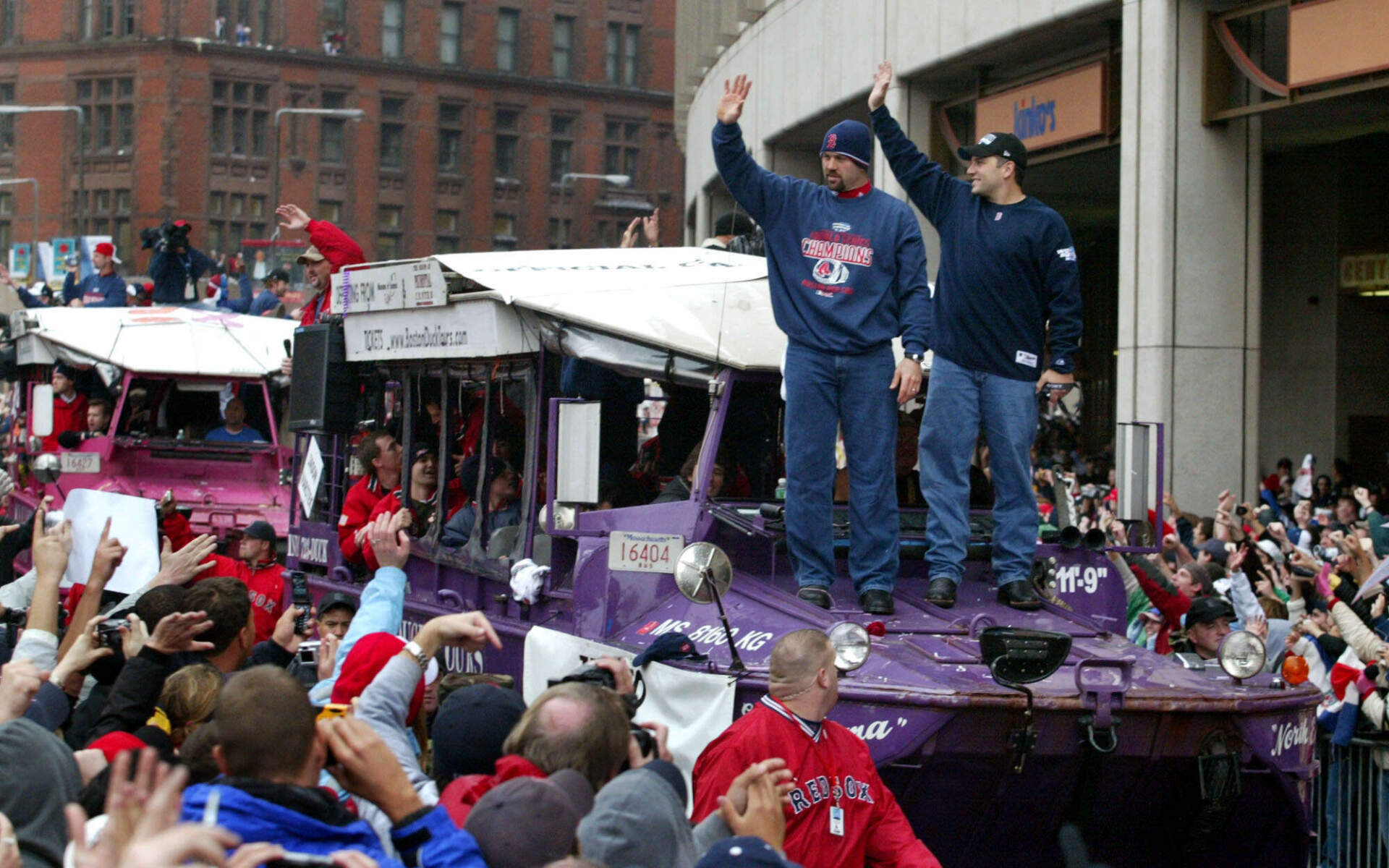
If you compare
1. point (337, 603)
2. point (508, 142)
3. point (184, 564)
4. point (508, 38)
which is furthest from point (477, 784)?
point (508, 38)

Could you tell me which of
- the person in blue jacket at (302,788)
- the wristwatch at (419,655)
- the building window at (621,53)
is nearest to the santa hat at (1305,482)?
the wristwatch at (419,655)

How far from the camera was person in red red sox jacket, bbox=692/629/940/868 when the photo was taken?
5.62 metres

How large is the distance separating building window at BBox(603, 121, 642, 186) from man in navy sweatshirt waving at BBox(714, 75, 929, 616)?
64221 mm

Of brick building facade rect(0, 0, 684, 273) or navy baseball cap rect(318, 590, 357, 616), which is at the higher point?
brick building facade rect(0, 0, 684, 273)

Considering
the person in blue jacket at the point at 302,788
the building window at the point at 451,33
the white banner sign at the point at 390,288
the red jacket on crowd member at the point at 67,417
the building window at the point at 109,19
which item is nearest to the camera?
the person in blue jacket at the point at 302,788

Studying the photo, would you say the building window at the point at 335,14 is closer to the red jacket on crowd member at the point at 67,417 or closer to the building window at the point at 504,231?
the building window at the point at 504,231

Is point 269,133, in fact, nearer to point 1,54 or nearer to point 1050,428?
point 1,54

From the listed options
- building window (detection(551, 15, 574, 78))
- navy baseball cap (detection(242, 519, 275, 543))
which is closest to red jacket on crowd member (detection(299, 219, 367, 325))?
navy baseball cap (detection(242, 519, 275, 543))

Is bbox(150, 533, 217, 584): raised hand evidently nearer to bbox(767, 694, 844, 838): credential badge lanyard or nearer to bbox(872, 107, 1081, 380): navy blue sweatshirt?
bbox(767, 694, 844, 838): credential badge lanyard

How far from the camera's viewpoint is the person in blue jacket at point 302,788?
11.8 ft

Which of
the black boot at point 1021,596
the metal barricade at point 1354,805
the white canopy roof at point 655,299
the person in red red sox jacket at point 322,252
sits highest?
the person in red red sox jacket at point 322,252

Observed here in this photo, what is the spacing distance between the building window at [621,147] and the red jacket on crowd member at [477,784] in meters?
67.8

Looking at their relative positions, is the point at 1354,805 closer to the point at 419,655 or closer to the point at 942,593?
the point at 942,593

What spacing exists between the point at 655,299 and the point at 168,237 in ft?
41.2
